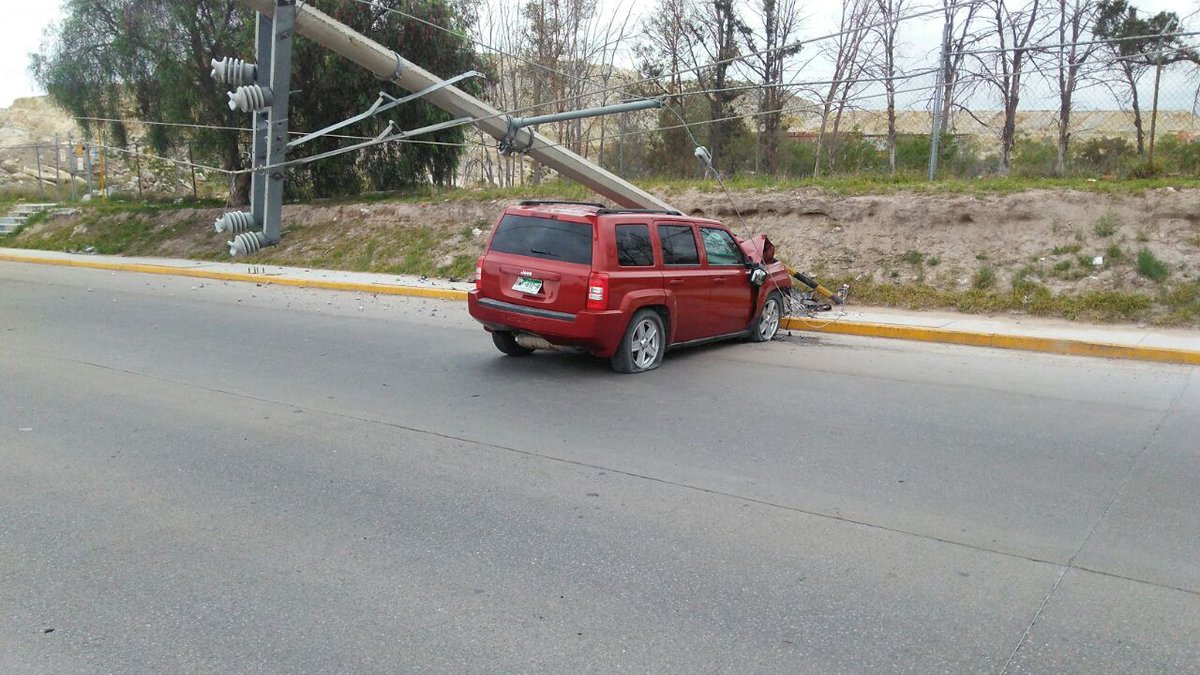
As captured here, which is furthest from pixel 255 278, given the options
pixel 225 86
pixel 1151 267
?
pixel 1151 267

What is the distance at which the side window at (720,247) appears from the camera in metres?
10.4

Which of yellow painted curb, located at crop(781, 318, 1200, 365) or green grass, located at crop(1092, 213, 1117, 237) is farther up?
green grass, located at crop(1092, 213, 1117, 237)

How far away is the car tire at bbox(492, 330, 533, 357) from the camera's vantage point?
9922 millimetres

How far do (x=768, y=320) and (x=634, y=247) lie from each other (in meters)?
3.03

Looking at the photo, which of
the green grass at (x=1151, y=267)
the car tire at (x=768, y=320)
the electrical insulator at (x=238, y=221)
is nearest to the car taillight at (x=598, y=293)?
the car tire at (x=768, y=320)

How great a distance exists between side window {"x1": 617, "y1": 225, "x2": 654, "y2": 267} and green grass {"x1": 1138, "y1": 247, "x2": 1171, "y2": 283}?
7923 mm

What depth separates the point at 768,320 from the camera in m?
11.6

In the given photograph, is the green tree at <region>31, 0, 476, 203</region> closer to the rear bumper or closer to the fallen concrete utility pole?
the fallen concrete utility pole

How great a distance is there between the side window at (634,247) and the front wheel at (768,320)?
7.87 feet

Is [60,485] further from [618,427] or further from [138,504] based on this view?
[618,427]

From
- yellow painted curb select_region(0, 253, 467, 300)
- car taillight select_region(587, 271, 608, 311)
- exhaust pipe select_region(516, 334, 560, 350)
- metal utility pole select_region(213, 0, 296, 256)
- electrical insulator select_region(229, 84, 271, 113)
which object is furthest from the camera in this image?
yellow painted curb select_region(0, 253, 467, 300)

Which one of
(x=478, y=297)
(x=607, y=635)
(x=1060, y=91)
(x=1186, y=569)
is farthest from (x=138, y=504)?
(x=1060, y=91)

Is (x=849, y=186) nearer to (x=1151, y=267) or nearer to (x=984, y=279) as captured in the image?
(x=984, y=279)

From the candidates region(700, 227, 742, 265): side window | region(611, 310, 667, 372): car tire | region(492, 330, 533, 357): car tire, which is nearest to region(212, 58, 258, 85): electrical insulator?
region(492, 330, 533, 357): car tire
